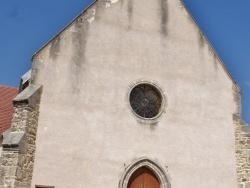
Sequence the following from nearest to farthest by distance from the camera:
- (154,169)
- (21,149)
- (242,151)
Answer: (21,149)
(154,169)
(242,151)

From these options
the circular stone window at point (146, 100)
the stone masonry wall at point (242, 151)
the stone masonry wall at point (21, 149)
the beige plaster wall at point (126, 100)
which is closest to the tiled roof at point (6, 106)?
the stone masonry wall at point (21, 149)

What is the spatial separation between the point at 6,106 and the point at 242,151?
9662 millimetres

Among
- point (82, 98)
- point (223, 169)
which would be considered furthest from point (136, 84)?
point (223, 169)

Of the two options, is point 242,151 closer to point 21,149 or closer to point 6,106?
point 21,149

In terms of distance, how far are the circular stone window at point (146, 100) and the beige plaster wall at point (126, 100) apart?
304 millimetres

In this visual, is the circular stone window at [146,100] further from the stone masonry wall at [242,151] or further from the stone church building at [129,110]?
the stone masonry wall at [242,151]

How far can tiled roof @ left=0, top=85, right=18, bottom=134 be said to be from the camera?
15725 mm

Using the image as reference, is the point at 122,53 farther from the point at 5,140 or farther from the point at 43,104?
the point at 5,140

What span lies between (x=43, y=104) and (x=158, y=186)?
4.66m

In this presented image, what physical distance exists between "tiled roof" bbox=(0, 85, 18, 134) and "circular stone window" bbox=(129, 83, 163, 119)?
5.10 metres

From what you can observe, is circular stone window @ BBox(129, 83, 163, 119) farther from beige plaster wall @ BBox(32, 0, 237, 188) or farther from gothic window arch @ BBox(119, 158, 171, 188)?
gothic window arch @ BBox(119, 158, 171, 188)

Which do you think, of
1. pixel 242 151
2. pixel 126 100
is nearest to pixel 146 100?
pixel 126 100

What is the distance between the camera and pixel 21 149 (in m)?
11.7

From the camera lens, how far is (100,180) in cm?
1264
